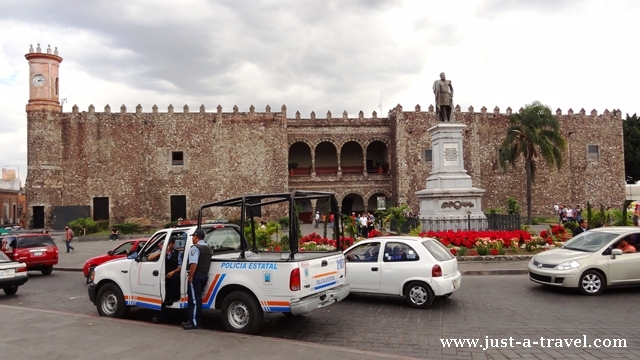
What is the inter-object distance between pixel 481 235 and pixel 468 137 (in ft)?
80.0

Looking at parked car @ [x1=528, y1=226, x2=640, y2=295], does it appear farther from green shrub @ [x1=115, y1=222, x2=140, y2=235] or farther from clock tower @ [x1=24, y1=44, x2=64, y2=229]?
clock tower @ [x1=24, y1=44, x2=64, y2=229]

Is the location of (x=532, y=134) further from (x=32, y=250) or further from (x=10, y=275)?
(x=10, y=275)

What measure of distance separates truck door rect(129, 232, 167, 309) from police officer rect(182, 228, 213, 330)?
0.73 metres

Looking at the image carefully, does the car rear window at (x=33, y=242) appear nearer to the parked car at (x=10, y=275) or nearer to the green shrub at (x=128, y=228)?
the parked car at (x=10, y=275)

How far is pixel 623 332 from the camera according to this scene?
625 centimetres

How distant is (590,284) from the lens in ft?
28.9

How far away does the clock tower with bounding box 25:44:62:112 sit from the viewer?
1264 inches

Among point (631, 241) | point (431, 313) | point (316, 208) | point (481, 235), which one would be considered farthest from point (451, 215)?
point (316, 208)

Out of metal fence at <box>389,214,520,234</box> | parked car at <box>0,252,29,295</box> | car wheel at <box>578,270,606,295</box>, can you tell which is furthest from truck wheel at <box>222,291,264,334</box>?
metal fence at <box>389,214,520,234</box>

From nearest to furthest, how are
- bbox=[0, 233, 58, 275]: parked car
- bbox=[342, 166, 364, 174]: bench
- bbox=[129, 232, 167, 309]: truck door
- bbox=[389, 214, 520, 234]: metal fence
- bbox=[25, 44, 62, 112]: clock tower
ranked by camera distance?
1. bbox=[129, 232, 167, 309]: truck door
2. bbox=[0, 233, 58, 275]: parked car
3. bbox=[389, 214, 520, 234]: metal fence
4. bbox=[25, 44, 62, 112]: clock tower
5. bbox=[342, 166, 364, 174]: bench

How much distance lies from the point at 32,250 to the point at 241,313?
424 inches

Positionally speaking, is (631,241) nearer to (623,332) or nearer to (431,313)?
(623,332)

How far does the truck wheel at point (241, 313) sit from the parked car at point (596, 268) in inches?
230

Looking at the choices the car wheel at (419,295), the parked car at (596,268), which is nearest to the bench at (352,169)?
the parked car at (596,268)
